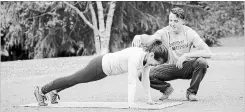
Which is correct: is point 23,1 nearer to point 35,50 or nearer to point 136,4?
point 35,50

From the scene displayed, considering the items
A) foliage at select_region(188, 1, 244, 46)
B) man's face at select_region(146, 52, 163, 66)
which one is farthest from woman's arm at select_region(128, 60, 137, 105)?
foliage at select_region(188, 1, 244, 46)

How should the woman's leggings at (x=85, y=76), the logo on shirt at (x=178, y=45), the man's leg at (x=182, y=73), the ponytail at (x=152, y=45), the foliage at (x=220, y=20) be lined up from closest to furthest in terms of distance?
the ponytail at (x=152, y=45), the woman's leggings at (x=85, y=76), the man's leg at (x=182, y=73), the logo on shirt at (x=178, y=45), the foliage at (x=220, y=20)

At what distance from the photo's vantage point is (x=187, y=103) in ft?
26.4

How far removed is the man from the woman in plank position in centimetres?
49

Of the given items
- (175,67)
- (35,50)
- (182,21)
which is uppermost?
(182,21)

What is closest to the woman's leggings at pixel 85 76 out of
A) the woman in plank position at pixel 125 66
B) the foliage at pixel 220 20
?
the woman in plank position at pixel 125 66

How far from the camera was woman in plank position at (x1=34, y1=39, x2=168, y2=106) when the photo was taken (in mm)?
7211

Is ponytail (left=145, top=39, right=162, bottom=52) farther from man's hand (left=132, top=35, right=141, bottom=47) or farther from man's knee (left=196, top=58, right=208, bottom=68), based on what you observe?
man's knee (left=196, top=58, right=208, bottom=68)

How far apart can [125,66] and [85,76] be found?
63cm

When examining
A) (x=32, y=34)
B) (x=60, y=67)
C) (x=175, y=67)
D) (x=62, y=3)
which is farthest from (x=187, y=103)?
(x=32, y=34)

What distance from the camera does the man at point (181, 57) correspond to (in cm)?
825

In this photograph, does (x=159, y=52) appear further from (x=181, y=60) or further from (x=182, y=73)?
(x=182, y=73)

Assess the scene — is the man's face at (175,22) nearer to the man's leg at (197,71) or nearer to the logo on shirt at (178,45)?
the logo on shirt at (178,45)

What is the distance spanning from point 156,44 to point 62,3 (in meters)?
20.3
